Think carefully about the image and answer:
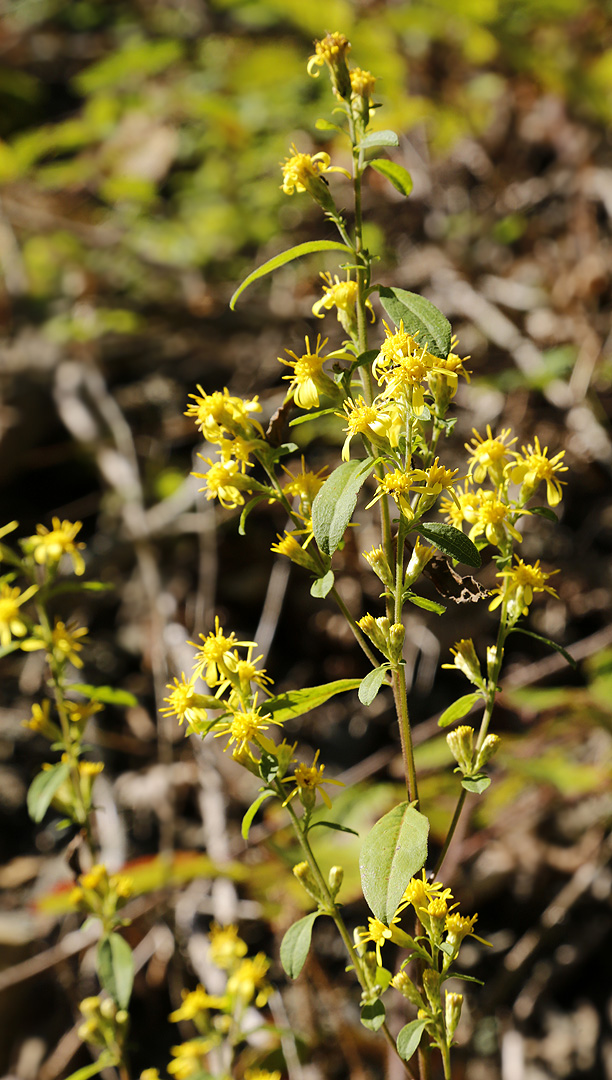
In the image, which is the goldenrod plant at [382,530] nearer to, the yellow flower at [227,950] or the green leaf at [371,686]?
the green leaf at [371,686]

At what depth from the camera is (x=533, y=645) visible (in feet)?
9.89

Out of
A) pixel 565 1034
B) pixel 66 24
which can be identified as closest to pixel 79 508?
pixel 565 1034

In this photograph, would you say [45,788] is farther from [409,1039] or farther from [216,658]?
[409,1039]

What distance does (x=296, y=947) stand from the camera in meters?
1.15

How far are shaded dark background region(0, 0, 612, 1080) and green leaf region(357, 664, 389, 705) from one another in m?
0.94

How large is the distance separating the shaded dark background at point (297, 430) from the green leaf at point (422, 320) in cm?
100

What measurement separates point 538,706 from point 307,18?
378 centimetres

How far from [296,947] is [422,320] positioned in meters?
0.89

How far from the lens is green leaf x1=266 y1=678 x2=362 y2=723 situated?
109 centimetres

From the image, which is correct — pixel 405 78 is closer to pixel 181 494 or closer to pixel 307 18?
pixel 307 18

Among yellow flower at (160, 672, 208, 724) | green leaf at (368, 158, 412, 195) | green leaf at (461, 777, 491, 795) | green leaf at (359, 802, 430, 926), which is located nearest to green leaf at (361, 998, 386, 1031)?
green leaf at (359, 802, 430, 926)

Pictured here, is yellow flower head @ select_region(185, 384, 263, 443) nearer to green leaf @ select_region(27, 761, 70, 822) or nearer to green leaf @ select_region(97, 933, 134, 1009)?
green leaf @ select_region(27, 761, 70, 822)

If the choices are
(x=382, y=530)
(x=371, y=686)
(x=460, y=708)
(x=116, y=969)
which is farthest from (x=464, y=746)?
(x=116, y=969)

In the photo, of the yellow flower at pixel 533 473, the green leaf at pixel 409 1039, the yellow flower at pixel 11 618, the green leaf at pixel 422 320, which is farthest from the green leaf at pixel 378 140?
the green leaf at pixel 409 1039
